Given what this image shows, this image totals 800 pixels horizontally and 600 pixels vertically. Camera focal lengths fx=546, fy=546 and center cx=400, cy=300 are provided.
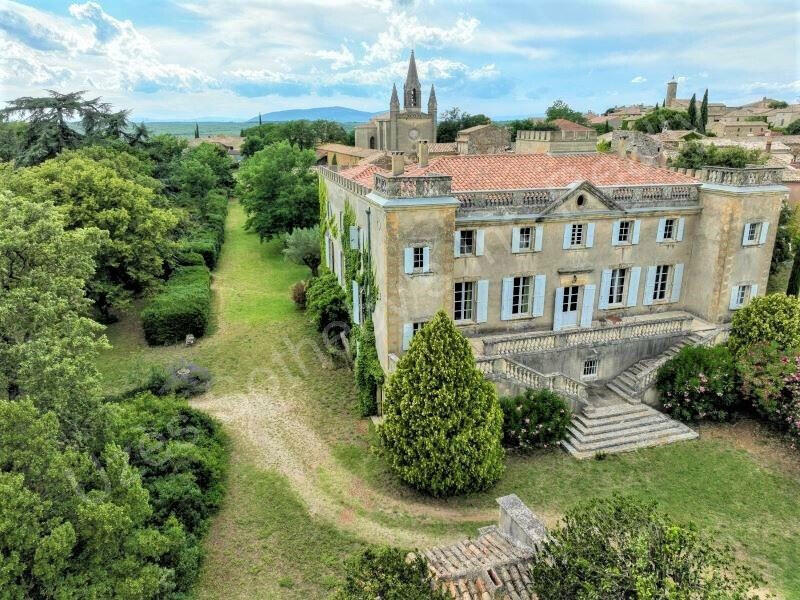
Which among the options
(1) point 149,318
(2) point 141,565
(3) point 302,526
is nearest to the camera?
(2) point 141,565

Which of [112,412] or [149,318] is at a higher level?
[112,412]

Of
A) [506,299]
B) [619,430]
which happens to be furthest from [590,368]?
[506,299]

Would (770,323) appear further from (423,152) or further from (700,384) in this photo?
(423,152)

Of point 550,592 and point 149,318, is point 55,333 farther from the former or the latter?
point 149,318

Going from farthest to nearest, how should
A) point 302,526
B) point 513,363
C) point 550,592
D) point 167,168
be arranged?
point 167,168 → point 513,363 → point 302,526 → point 550,592

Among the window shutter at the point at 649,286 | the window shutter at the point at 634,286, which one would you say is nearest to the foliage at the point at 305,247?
the window shutter at the point at 634,286


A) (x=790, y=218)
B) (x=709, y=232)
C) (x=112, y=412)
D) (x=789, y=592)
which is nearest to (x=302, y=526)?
(x=112, y=412)

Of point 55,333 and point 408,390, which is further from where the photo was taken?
point 408,390
